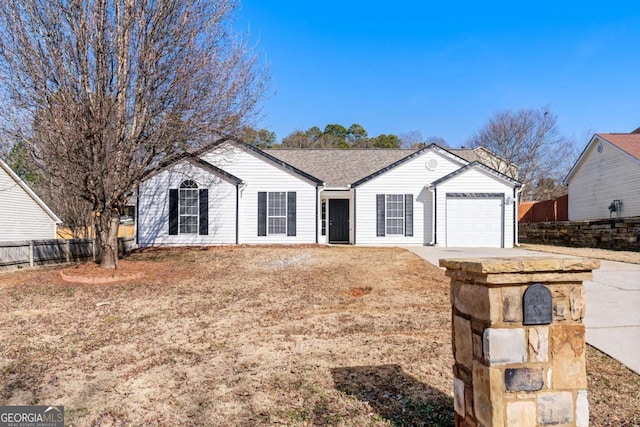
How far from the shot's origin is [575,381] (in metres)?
2.35

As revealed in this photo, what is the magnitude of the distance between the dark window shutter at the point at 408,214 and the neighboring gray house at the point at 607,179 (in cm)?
1020

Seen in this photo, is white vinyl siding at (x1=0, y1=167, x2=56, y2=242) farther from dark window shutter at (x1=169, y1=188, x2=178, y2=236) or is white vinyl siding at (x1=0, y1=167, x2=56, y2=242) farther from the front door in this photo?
the front door

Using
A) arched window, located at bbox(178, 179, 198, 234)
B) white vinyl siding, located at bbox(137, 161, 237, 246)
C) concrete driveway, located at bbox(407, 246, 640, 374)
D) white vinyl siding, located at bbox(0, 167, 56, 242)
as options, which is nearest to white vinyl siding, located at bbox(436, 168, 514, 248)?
concrete driveway, located at bbox(407, 246, 640, 374)

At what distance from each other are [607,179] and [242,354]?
71.4ft

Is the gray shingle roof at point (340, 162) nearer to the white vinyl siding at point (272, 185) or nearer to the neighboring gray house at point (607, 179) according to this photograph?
the white vinyl siding at point (272, 185)

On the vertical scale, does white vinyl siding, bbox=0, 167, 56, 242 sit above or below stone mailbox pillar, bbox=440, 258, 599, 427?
above

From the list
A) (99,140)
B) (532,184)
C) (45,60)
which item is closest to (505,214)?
(99,140)

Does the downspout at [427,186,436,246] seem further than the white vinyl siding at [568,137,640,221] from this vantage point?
No

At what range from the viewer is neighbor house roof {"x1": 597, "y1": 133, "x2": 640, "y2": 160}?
17.8m

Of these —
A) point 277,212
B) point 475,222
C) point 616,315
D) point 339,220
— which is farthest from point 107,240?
point 475,222

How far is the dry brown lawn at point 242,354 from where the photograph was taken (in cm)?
328

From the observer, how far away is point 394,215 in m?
16.6

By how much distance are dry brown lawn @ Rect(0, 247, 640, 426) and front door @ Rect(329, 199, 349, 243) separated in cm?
936

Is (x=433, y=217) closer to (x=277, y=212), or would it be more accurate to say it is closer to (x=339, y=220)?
(x=339, y=220)
